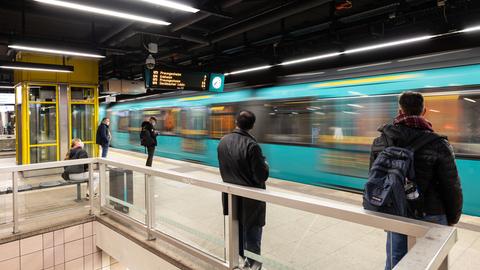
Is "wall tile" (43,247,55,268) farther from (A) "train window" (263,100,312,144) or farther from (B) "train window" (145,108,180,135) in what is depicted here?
(B) "train window" (145,108,180,135)

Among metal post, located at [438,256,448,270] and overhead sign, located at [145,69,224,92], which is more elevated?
overhead sign, located at [145,69,224,92]

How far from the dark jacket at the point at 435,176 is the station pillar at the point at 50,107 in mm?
8681

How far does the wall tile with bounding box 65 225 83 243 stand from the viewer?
416 cm

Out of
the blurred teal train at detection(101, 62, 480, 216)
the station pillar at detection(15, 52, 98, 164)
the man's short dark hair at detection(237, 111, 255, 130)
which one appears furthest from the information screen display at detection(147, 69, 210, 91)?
the man's short dark hair at detection(237, 111, 255, 130)

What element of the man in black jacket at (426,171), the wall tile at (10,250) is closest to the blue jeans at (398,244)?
the man in black jacket at (426,171)

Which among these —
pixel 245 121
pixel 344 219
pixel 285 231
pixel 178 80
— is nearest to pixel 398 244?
pixel 344 219

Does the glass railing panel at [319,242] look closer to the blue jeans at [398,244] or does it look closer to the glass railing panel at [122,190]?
the blue jeans at [398,244]

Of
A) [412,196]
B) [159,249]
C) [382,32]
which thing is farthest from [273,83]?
[412,196]

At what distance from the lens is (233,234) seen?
247 centimetres

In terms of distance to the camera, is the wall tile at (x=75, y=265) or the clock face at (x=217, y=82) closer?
the wall tile at (x=75, y=265)

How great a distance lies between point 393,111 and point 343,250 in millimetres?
2790

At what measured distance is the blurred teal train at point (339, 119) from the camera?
455 cm

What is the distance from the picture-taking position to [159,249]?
316 centimetres

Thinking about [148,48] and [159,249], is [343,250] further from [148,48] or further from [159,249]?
[148,48]
